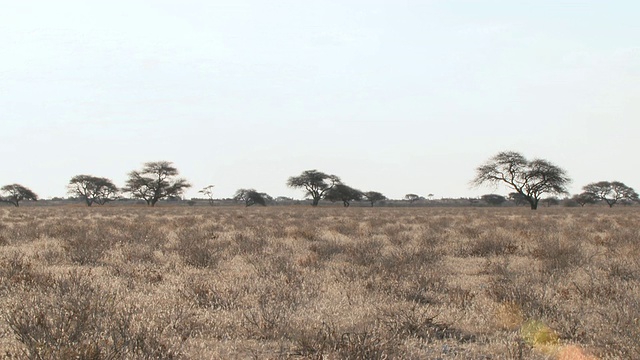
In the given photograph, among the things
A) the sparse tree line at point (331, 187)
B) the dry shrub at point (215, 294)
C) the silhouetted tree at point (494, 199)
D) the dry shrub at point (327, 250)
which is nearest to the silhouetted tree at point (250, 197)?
the sparse tree line at point (331, 187)

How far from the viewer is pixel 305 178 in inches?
3674

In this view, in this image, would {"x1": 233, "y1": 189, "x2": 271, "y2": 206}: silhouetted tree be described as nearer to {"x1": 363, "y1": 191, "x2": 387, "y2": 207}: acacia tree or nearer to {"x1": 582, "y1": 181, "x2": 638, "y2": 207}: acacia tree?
{"x1": 363, "y1": 191, "x2": 387, "y2": 207}: acacia tree

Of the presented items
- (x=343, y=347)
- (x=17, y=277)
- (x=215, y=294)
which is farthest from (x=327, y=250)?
(x=343, y=347)

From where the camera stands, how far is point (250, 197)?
109375mm

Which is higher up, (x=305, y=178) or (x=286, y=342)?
(x=305, y=178)

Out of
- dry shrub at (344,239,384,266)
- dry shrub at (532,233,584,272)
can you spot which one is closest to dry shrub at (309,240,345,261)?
dry shrub at (344,239,384,266)

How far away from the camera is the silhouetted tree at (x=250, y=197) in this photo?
357 feet

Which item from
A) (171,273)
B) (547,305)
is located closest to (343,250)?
(171,273)

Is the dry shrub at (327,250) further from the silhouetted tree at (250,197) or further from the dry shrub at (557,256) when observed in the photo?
the silhouetted tree at (250,197)

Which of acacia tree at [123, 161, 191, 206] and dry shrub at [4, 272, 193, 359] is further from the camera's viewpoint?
acacia tree at [123, 161, 191, 206]

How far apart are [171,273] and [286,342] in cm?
437

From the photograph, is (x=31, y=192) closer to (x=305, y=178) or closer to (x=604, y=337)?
(x=305, y=178)

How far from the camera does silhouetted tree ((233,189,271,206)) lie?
4281 inches

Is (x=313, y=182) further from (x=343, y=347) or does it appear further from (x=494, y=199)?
(x=343, y=347)
